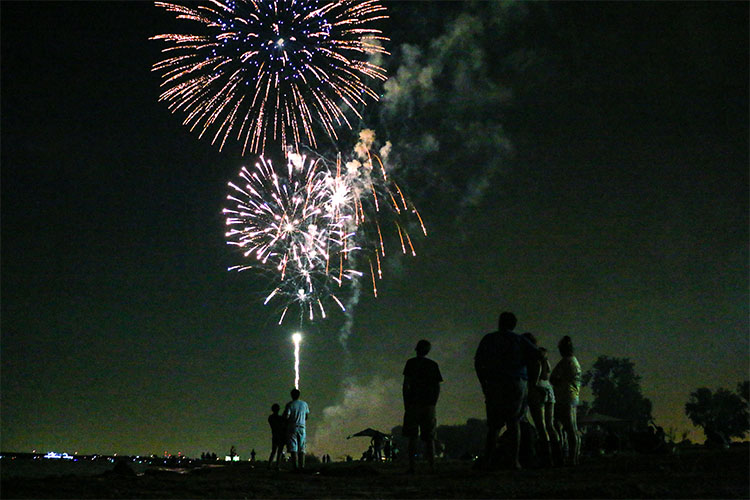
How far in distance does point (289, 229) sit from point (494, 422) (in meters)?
16.9

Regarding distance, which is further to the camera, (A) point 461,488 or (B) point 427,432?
(B) point 427,432

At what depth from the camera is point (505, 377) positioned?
8.02 metres

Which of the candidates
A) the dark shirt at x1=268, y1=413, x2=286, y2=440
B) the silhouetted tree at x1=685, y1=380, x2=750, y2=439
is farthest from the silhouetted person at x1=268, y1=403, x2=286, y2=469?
the silhouetted tree at x1=685, y1=380, x2=750, y2=439

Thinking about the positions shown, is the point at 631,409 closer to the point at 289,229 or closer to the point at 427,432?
the point at 289,229

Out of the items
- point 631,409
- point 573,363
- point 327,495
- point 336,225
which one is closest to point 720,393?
point 631,409

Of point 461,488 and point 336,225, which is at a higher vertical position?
point 336,225

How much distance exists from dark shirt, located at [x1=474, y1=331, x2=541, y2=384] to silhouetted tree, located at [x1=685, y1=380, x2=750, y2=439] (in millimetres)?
62431

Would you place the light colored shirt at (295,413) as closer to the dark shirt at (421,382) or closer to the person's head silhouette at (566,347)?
the dark shirt at (421,382)

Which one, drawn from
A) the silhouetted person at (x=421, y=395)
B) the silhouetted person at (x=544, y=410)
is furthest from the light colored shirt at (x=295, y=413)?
the silhouetted person at (x=544, y=410)

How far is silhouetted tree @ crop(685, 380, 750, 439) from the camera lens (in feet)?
207

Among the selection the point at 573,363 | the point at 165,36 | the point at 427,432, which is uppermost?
the point at 165,36

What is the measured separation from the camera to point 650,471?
762 centimetres

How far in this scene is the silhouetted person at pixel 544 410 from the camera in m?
9.11

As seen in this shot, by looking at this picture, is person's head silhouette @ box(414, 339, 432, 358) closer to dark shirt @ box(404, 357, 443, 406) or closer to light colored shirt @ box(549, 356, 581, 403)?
dark shirt @ box(404, 357, 443, 406)
